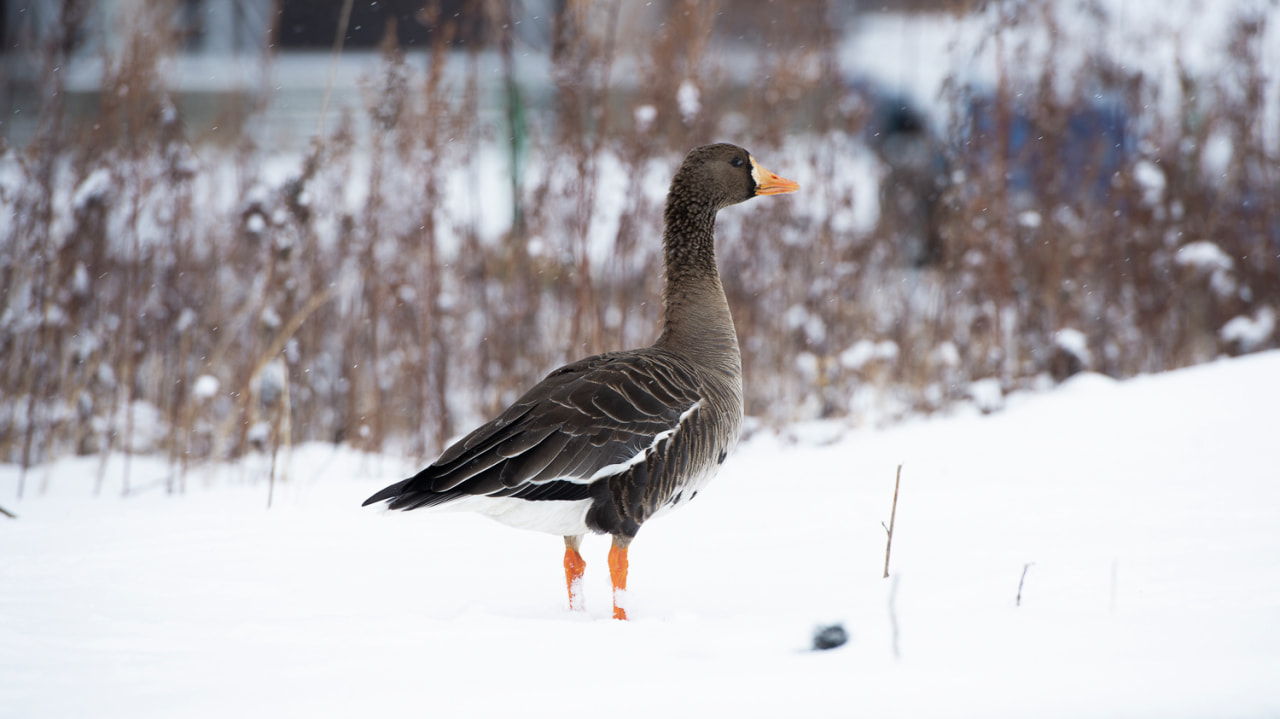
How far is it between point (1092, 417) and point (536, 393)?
3.41 m

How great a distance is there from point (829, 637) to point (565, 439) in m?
0.97

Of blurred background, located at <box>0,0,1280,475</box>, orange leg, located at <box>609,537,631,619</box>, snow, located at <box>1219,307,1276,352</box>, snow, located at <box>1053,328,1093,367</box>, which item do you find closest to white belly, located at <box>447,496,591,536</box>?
orange leg, located at <box>609,537,631,619</box>

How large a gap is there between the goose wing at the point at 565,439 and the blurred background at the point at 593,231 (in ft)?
7.04

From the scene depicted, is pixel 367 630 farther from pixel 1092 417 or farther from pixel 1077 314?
pixel 1077 314

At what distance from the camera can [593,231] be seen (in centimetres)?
596

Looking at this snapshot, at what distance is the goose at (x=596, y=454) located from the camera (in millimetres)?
2846

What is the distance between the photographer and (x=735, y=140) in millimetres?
→ 6500

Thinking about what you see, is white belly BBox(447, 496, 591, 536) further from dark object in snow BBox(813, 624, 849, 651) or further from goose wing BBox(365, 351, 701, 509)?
dark object in snow BBox(813, 624, 849, 651)

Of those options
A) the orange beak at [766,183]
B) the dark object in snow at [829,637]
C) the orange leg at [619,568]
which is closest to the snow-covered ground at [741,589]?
the dark object in snow at [829,637]

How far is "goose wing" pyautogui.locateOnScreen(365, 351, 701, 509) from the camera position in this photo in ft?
9.26

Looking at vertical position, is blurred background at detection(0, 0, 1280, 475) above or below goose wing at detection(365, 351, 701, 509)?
above

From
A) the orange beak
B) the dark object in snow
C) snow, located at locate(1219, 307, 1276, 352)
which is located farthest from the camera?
snow, located at locate(1219, 307, 1276, 352)

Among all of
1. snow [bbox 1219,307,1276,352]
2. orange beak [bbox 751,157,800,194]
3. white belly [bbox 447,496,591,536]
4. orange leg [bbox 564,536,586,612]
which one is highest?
orange beak [bbox 751,157,800,194]

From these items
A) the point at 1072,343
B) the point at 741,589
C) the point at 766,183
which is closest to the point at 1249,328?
the point at 1072,343
